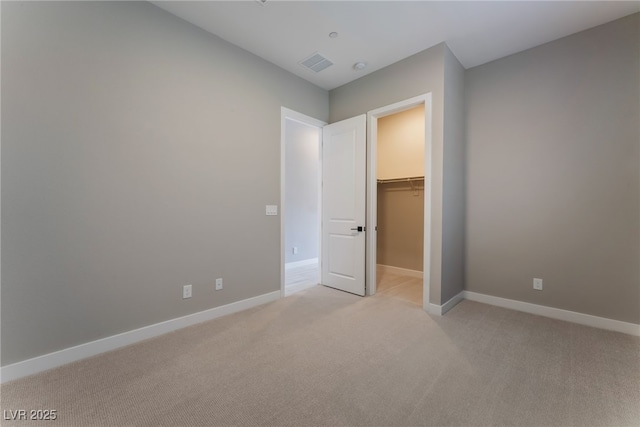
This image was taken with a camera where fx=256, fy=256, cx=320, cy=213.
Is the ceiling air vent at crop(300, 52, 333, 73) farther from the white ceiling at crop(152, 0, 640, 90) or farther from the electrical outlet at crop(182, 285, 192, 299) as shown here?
the electrical outlet at crop(182, 285, 192, 299)

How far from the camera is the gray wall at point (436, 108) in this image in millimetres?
2834

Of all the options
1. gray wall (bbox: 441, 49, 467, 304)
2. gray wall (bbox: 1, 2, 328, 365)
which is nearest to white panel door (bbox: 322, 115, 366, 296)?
gray wall (bbox: 441, 49, 467, 304)

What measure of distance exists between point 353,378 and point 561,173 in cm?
297

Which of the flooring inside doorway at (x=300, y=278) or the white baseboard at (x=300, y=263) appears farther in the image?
the white baseboard at (x=300, y=263)

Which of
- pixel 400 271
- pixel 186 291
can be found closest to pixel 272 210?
pixel 186 291

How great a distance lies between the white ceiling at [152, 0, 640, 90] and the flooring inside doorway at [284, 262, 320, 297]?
120 inches

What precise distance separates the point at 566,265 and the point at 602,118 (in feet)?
4.94

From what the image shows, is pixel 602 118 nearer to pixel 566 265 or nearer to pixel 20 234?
pixel 566 265

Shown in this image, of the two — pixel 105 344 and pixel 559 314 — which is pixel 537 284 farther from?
pixel 105 344

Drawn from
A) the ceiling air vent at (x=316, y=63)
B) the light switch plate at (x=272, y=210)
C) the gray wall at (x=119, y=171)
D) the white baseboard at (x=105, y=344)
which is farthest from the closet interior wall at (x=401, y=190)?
the white baseboard at (x=105, y=344)

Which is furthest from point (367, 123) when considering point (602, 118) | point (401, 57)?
point (602, 118)

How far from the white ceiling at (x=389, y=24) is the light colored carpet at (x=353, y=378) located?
117 inches

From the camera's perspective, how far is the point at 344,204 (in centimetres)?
365

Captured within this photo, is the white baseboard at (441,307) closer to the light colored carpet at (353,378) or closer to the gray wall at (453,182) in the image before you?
the gray wall at (453,182)
